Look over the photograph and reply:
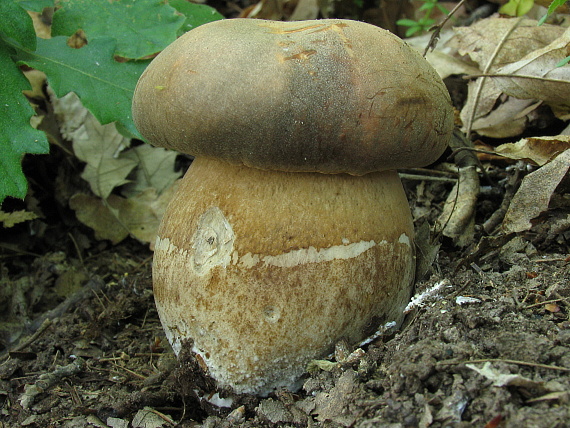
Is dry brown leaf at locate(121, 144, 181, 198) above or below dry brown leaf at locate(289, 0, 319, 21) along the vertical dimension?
below

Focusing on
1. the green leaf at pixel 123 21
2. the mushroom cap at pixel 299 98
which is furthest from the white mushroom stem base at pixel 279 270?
the green leaf at pixel 123 21

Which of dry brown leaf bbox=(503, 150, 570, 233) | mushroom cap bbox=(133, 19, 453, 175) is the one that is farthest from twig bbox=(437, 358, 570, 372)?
dry brown leaf bbox=(503, 150, 570, 233)

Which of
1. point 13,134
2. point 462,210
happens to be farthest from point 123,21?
point 462,210

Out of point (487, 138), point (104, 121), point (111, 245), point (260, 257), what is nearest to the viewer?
point (260, 257)

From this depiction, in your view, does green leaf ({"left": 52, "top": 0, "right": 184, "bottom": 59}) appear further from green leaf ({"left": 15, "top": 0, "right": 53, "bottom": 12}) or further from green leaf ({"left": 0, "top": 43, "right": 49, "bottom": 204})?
green leaf ({"left": 0, "top": 43, "right": 49, "bottom": 204})

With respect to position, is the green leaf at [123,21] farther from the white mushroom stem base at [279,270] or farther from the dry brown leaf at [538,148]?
the dry brown leaf at [538,148]

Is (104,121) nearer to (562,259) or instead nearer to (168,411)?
(168,411)

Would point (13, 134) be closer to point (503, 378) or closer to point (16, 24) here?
point (16, 24)

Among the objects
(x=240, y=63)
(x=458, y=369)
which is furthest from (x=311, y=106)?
(x=458, y=369)
